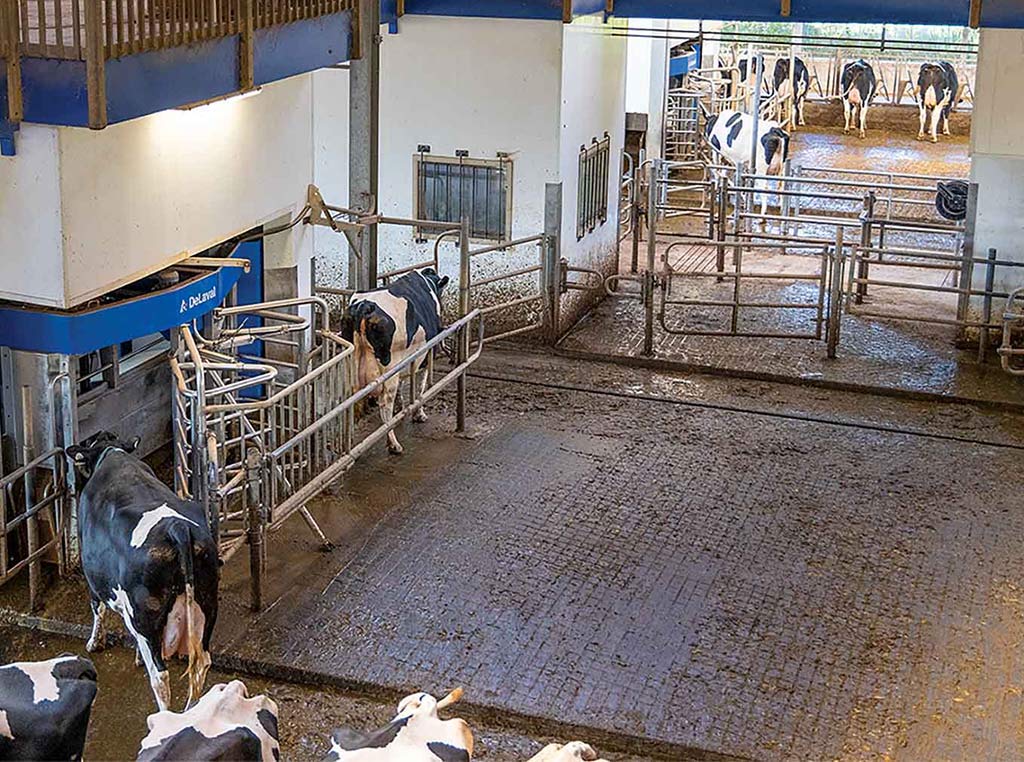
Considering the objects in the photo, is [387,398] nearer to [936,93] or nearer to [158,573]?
[158,573]

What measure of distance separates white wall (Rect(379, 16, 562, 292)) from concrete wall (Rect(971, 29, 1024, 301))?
3.97m

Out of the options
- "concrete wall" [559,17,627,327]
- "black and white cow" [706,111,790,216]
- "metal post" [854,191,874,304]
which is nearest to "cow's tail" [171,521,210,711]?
"concrete wall" [559,17,627,327]

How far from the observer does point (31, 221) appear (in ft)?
29.5

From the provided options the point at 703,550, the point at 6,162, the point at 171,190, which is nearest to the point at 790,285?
the point at 703,550

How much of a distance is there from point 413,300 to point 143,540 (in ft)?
14.7

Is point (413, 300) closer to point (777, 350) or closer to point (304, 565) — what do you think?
point (304, 565)

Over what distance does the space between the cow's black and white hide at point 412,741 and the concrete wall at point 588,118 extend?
932cm

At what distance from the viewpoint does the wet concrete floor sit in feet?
27.4

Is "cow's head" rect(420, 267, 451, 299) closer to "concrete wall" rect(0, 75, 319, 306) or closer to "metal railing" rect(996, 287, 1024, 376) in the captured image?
"concrete wall" rect(0, 75, 319, 306)

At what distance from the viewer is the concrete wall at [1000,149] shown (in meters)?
14.5

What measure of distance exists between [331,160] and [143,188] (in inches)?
237

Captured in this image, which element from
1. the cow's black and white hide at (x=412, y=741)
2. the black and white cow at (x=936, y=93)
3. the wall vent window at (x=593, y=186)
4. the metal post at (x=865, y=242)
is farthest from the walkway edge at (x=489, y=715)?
the black and white cow at (x=936, y=93)

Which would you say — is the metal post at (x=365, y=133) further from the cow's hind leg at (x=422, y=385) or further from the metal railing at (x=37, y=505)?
the metal railing at (x=37, y=505)

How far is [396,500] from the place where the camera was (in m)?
11.0
